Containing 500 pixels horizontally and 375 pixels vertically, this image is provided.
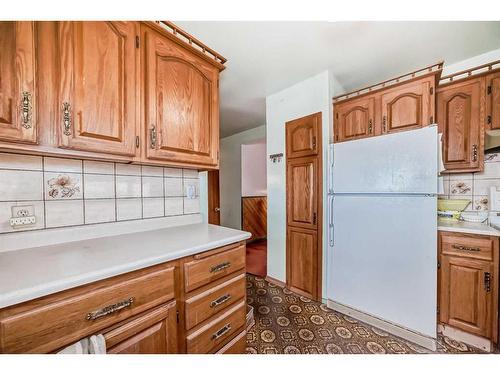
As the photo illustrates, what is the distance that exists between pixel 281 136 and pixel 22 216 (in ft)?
7.09

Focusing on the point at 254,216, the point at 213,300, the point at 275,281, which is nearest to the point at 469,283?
the point at 275,281

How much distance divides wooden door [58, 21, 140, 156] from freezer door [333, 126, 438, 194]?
1634mm

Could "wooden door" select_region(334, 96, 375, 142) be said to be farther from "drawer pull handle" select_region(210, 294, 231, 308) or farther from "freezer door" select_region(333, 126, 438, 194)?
"drawer pull handle" select_region(210, 294, 231, 308)

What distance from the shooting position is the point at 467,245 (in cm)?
135

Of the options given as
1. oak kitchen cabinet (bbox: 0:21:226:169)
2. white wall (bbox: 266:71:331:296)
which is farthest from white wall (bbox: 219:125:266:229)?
oak kitchen cabinet (bbox: 0:21:226:169)

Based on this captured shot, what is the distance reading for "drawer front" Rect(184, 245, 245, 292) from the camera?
92 centimetres

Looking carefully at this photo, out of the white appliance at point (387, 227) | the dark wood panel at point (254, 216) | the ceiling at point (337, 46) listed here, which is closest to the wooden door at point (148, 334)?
the white appliance at point (387, 227)

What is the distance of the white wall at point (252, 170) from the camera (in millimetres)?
4328

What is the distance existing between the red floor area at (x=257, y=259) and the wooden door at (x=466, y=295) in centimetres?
175

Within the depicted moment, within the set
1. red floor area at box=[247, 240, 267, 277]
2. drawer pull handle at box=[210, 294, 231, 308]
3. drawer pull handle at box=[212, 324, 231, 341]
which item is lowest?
red floor area at box=[247, 240, 267, 277]

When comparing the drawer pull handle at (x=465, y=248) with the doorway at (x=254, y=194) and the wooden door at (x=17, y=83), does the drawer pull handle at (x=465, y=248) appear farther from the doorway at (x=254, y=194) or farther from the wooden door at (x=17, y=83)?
the doorway at (x=254, y=194)

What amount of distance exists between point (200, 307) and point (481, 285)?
185 cm
